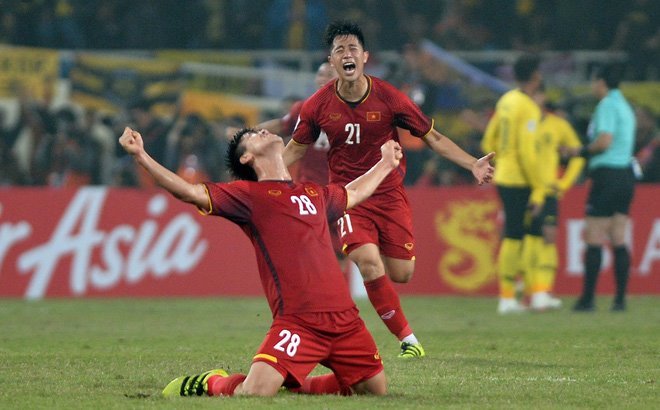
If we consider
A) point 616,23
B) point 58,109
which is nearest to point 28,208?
point 58,109

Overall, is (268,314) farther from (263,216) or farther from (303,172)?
(263,216)

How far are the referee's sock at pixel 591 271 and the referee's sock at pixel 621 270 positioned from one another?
9.0 inches

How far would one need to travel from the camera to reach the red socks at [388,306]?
9711mm

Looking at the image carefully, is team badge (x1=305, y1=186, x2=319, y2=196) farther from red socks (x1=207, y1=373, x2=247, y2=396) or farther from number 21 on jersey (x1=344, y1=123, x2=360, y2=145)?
number 21 on jersey (x1=344, y1=123, x2=360, y2=145)

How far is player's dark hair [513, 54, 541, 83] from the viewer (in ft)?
48.2

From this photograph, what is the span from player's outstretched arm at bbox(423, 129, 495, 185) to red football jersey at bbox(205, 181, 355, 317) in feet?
5.28

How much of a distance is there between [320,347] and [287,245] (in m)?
0.61

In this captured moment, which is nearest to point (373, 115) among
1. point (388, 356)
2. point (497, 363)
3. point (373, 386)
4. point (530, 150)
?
point (388, 356)

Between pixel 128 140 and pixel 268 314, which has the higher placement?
pixel 128 140

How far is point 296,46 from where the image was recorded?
2073 cm

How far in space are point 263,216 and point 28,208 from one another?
34.9 feet

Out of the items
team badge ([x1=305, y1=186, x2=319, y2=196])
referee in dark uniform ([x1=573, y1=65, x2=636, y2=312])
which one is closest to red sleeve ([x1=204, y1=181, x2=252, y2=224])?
Result: team badge ([x1=305, y1=186, x2=319, y2=196])

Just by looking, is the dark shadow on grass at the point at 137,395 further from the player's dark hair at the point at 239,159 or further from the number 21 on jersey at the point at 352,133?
the number 21 on jersey at the point at 352,133

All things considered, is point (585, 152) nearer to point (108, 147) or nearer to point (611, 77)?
point (611, 77)
